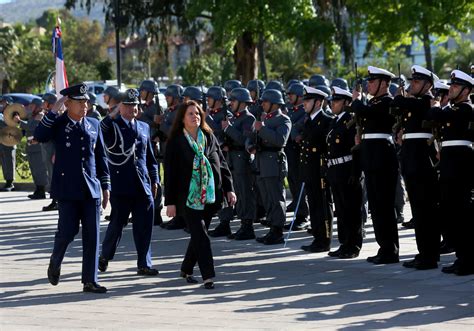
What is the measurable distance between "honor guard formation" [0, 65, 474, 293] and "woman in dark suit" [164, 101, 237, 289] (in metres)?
0.01

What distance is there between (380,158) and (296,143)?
377 cm

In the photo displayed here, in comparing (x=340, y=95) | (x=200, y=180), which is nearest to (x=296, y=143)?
(x=340, y=95)

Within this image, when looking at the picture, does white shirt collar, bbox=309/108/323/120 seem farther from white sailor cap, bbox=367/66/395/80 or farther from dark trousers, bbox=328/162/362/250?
white sailor cap, bbox=367/66/395/80

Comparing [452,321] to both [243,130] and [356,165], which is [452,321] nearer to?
[356,165]

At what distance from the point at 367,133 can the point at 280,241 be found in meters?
2.75

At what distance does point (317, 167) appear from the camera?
48.2ft

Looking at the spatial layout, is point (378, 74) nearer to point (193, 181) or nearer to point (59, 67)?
point (193, 181)

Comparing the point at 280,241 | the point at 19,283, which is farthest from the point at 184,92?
the point at 19,283

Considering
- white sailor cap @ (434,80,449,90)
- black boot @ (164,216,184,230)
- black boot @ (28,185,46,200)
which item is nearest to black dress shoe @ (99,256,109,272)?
white sailor cap @ (434,80,449,90)

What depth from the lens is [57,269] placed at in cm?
1201

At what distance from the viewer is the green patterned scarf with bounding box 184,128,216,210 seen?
39.1ft

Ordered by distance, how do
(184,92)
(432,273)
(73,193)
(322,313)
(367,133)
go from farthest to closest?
(184,92) < (367,133) < (432,273) < (73,193) < (322,313)

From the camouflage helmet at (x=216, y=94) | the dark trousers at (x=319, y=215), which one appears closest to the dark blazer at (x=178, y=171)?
the dark trousers at (x=319, y=215)

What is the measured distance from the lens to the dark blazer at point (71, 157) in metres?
11.7
